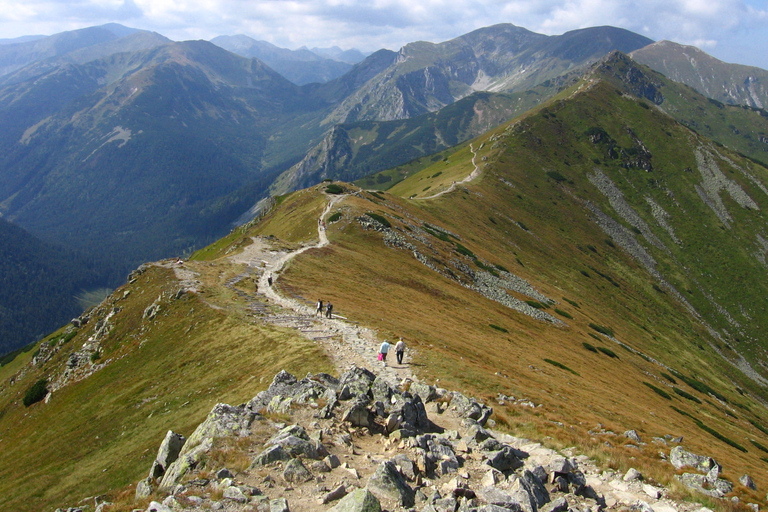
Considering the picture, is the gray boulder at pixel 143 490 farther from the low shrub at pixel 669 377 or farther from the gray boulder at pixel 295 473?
the low shrub at pixel 669 377

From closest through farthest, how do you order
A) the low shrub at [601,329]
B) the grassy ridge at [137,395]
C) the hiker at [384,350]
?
the grassy ridge at [137,395], the hiker at [384,350], the low shrub at [601,329]

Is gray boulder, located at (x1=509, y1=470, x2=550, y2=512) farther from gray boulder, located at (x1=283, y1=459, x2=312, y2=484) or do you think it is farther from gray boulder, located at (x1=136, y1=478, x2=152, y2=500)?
gray boulder, located at (x1=136, y1=478, x2=152, y2=500)

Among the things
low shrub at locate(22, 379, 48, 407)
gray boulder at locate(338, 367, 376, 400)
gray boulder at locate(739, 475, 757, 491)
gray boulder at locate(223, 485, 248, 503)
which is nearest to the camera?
gray boulder at locate(223, 485, 248, 503)

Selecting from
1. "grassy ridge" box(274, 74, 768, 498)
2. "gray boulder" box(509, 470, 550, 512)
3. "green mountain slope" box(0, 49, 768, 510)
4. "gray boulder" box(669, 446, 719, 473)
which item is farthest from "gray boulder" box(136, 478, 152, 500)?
"gray boulder" box(669, 446, 719, 473)

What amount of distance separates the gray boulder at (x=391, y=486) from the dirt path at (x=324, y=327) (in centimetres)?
1235

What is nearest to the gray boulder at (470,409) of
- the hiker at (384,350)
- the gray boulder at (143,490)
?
the hiker at (384,350)

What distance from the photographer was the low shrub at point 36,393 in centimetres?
4703

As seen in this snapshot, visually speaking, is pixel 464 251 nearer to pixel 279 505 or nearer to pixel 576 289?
pixel 576 289

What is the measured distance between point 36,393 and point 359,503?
5341 centimetres

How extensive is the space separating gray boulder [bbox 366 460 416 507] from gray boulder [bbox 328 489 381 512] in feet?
3.28

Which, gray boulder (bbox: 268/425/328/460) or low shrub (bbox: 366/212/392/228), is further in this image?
low shrub (bbox: 366/212/392/228)

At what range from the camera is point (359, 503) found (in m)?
12.8

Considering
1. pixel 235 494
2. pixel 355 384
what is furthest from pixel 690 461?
pixel 235 494

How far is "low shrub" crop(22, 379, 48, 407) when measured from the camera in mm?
47031
